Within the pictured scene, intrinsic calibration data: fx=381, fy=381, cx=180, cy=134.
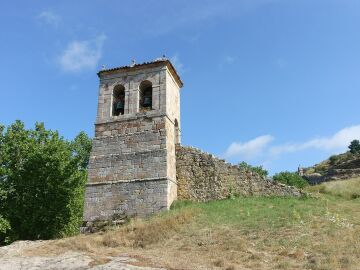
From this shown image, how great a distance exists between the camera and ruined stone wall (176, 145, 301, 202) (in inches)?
625

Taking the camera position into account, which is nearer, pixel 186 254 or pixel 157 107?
pixel 186 254

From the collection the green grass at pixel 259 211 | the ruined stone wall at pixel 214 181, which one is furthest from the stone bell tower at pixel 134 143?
the green grass at pixel 259 211

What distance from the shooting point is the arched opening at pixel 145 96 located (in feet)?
55.9

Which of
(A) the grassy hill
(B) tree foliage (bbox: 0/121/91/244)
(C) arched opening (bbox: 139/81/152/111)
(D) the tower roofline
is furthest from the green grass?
(B) tree foliage (bbox: 0/121/91/244)

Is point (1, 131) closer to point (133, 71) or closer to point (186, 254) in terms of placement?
point (133, 71)

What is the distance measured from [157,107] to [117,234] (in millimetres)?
5830

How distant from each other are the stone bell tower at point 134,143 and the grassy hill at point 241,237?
4.05 ft

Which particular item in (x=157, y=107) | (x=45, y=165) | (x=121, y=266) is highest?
(x=157, y=107)

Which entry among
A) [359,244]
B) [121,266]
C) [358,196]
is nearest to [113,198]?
[121,266]

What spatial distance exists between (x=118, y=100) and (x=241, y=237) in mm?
9233

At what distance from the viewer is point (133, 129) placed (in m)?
16.4

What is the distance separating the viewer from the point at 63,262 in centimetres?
1037

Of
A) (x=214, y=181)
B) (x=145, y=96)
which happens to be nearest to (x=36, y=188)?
(x=145, y=96)

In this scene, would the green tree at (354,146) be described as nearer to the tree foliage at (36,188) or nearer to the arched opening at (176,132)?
the arched opening at (176,132)
